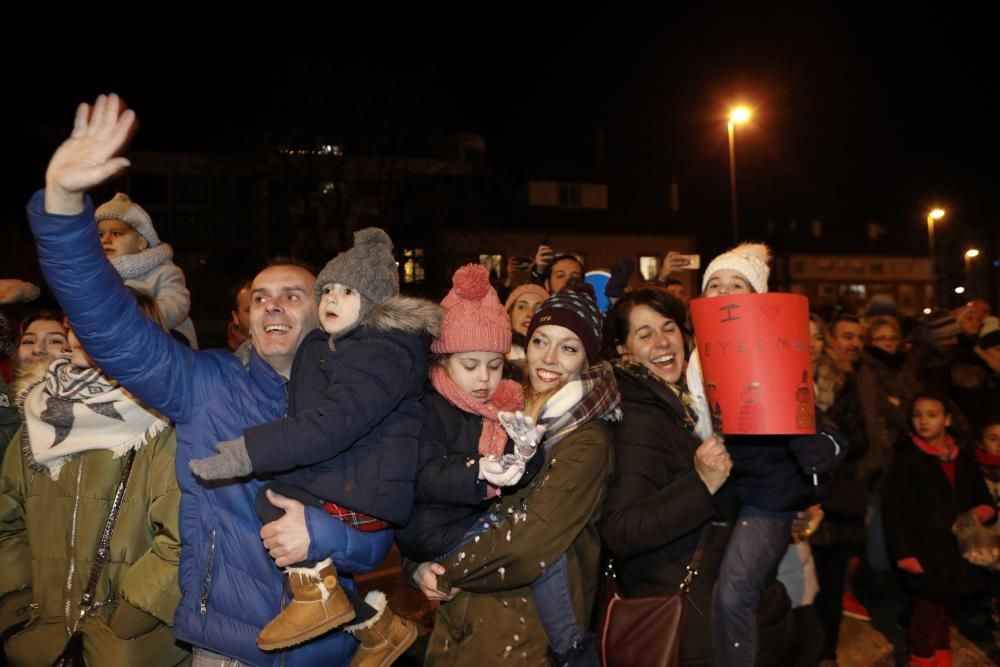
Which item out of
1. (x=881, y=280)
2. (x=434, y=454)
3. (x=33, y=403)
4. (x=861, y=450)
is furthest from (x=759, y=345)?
(x=881, y=280)

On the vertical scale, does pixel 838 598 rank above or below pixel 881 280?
below

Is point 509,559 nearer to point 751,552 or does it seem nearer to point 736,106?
point 751,552

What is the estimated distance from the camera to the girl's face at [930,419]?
559cm

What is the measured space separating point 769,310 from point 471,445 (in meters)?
1.24

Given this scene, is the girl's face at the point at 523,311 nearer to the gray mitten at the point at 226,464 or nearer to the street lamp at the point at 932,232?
the gray mitten at the point at 226,464

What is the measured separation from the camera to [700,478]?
290cm

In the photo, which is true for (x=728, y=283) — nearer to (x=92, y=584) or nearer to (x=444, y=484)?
(x=444, y=484)

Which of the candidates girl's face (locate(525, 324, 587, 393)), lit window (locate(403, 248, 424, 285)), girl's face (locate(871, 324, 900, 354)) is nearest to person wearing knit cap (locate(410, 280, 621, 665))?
girl's face (locate(525, 324, 587, 393))

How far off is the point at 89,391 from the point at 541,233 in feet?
115

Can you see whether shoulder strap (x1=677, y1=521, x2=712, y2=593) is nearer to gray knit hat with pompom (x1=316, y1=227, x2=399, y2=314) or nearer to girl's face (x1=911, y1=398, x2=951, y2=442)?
gray knit hat with pompom (x1=316, y1=227, x2=399, y2=314)

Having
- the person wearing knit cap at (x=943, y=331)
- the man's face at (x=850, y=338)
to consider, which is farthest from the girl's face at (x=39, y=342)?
the person wearing knit cap at (x=943, y=331)

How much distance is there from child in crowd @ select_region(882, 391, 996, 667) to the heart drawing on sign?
3.78 metres

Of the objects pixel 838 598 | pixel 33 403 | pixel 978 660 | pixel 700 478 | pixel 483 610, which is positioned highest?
pixel 33 403

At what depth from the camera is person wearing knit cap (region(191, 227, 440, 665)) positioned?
2469 millimetres
